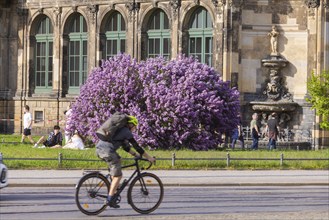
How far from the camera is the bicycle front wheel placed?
2112 cm

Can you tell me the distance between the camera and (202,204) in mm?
23000

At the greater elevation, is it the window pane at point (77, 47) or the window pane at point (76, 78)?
the window pane at point (77, 47)

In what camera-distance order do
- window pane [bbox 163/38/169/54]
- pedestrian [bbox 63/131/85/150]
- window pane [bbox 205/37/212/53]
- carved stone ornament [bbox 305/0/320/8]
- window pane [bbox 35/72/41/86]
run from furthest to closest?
window pane [bbox 35/72/41/86]
window pane [bbox 163/38/169/54]
window pane [bbox 205/37/212/53]
carved stone ornament [bbox 305/0/320/8]
pedestrian [bbox 63/131/85/150]

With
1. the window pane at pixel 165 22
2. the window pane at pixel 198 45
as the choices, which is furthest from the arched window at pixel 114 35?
the window pane at pixel 198 45

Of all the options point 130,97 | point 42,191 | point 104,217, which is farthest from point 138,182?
point 130,97

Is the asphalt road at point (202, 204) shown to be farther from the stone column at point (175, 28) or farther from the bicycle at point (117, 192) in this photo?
the stone column at point (175, 28)

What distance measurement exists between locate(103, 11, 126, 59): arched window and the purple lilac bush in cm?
1134

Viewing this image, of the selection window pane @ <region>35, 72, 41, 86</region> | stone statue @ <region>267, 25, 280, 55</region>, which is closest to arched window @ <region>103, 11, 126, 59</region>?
window pane @ <region>35, 72, 41, 86</region>

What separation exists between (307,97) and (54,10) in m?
14.5

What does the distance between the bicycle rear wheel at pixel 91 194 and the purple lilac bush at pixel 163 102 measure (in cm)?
1774

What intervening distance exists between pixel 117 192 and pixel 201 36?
29073mm

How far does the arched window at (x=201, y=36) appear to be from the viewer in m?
49.3

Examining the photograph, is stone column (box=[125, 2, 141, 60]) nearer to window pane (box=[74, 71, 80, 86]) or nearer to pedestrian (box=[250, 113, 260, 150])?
window pane (box=[74, 71, 80, 86])

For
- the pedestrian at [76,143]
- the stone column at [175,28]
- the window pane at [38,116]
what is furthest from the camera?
the window pane at [38,116]
